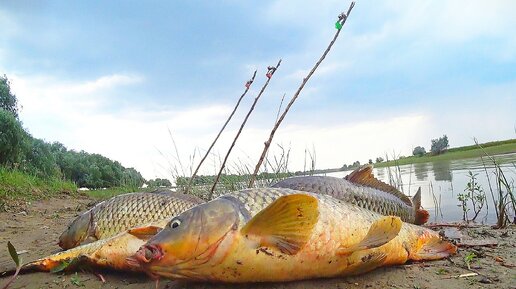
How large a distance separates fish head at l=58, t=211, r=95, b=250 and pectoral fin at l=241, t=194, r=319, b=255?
2.73 metres

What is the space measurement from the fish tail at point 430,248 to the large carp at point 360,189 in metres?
0.67

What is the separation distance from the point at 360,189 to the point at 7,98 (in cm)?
2946

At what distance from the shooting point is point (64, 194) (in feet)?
50.1

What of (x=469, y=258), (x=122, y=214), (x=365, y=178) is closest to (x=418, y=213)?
(x=365, y=178)

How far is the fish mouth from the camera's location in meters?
2.15

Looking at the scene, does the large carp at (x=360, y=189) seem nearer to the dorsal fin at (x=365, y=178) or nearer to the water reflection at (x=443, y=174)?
the dorsal fin at (x=365, y=178)

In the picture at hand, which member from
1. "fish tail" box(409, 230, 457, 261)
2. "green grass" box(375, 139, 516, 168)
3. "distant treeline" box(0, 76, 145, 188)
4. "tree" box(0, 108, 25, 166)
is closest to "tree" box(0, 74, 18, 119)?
"distant treeline" box(0, 76, 145, 188)

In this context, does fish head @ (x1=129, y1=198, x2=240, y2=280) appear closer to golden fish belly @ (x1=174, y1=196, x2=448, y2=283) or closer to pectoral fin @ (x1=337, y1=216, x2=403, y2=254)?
golden fish belly @ (x1=174, y1=196, x2=448, y2=283)

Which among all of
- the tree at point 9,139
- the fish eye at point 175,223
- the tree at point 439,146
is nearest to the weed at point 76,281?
the fish eye at point 175,223

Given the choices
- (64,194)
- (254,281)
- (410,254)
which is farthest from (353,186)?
(64,194)

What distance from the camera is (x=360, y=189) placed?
410 centimetres

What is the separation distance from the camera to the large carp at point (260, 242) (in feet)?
7.19

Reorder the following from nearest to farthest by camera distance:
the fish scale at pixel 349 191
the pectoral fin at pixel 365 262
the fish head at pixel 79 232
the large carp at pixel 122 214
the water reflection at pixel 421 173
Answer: the pectoral fin at pixel 365 262 < the fish scale at pixel 349 191 < the large carp at pixel 122 214 < the fish head at pixel 79 232 < the water reflection at pixel 421 173

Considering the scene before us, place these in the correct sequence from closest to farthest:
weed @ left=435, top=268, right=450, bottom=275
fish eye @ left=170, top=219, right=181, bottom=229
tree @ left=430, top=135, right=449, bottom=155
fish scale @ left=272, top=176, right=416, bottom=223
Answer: fish eye @ left=170, top=219, right=181, bottom=229
weed @ left=435, top=268, right=450, bottom=275
fish scale @ left=272, top=176, right=416, bottom=223
tree @ left=430, top=135, right=449, bottom=155
